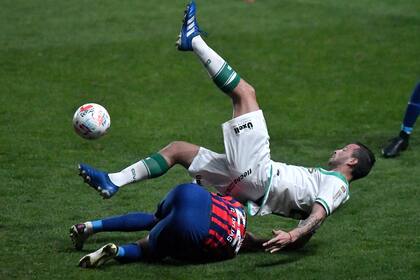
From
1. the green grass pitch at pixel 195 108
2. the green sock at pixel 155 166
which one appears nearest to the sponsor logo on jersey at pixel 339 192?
the green grass pitch at pixel 195 108

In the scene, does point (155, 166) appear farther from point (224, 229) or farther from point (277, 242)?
point (277, 242)

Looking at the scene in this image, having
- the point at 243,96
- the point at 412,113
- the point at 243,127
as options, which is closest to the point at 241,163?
the point at 243,127

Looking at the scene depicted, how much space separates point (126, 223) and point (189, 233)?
2.34 ft

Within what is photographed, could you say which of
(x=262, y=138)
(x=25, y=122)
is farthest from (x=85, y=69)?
(x=262, y=138)

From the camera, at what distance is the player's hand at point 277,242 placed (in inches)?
221

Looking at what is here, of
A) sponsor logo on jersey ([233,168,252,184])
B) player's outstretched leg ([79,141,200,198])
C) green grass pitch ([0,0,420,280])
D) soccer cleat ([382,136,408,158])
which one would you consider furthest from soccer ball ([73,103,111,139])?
soccer cleat ([382,136,408,158])

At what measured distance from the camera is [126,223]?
6.25 metres

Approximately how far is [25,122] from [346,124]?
142 inches

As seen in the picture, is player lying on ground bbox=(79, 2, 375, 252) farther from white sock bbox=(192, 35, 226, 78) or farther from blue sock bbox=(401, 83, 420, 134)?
blue sock bbox=(401, 83, 420, 134)

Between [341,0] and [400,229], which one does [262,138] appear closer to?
[400,229]

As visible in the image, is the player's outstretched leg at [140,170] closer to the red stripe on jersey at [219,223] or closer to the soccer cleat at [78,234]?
the soccer cleat at [78,234]

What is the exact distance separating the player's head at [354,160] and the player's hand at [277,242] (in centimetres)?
104

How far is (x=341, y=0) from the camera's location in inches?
619

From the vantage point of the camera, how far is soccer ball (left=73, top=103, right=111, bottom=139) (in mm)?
6641
